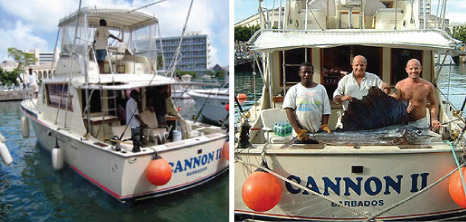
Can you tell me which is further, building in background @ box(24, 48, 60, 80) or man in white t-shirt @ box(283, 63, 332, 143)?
building in background @ box(24, 48, 60, 80)

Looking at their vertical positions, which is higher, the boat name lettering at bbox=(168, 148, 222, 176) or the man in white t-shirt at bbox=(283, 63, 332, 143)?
the man in white t-shirt at bbox=(283, 63, 332, 143)

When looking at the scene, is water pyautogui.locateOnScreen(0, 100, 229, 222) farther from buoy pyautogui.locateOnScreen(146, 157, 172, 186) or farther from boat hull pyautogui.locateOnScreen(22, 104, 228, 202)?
buoy pyautogui.locateOnScreen(146, 157, 172, 186)

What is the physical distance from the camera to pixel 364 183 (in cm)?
309

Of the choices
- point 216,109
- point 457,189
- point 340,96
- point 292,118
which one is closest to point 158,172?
point 292,118

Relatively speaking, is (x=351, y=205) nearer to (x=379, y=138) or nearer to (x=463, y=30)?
(x=379, y=138)

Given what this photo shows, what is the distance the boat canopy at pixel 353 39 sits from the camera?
12.5ft

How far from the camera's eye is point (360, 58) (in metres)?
3.56

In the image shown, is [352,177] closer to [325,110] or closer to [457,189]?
[325,110]

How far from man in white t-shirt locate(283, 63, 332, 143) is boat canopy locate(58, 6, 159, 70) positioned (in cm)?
425

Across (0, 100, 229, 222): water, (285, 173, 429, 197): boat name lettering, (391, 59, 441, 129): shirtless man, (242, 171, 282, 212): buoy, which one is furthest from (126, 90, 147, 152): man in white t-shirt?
(391, 59, 441, 129): shirtless man

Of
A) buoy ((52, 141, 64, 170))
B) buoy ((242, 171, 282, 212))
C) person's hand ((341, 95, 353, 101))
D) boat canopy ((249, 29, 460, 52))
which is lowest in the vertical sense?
buoy ((52, 141, 64, 170))

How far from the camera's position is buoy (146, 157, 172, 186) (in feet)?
17.1

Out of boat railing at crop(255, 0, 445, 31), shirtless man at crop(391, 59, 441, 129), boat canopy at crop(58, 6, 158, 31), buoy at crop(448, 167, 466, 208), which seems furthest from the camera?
boat canopy at crop(58, 6, 158, 31)

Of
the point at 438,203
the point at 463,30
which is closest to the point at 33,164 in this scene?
the point at 438,203
